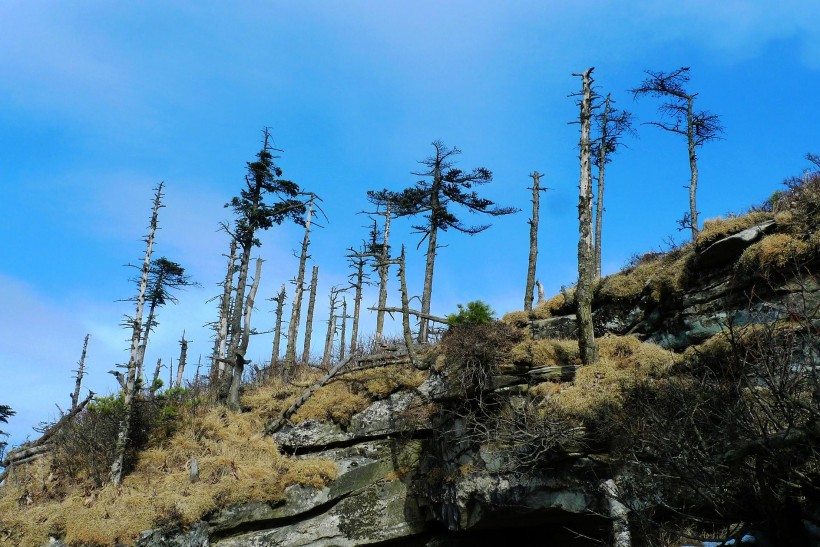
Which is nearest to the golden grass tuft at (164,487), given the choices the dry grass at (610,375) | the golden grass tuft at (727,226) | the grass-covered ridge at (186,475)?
the grass-covered ridge at (186,475)

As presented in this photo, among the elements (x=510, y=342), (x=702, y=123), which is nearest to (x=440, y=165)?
(x=702, y=123)

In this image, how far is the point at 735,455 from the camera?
6238mm

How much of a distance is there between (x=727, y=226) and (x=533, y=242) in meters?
14.2

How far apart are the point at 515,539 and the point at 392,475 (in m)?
3.23

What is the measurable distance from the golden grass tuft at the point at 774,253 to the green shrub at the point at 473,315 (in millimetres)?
6077

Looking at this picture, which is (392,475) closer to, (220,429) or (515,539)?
(515,539)

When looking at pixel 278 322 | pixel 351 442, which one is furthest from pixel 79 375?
pixel 351 442

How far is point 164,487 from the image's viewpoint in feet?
43.4

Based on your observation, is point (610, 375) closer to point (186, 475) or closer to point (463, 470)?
point (463, 470)

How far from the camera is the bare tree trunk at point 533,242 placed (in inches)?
977

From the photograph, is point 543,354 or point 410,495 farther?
point 410,495

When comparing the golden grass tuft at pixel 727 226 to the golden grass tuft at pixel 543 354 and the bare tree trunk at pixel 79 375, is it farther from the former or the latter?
the bare tree trunk at pixel 79 375

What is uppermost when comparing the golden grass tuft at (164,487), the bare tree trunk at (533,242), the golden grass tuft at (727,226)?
the bare tree trunk at (533,242)

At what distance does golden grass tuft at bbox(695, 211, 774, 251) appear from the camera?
40.9 feet
